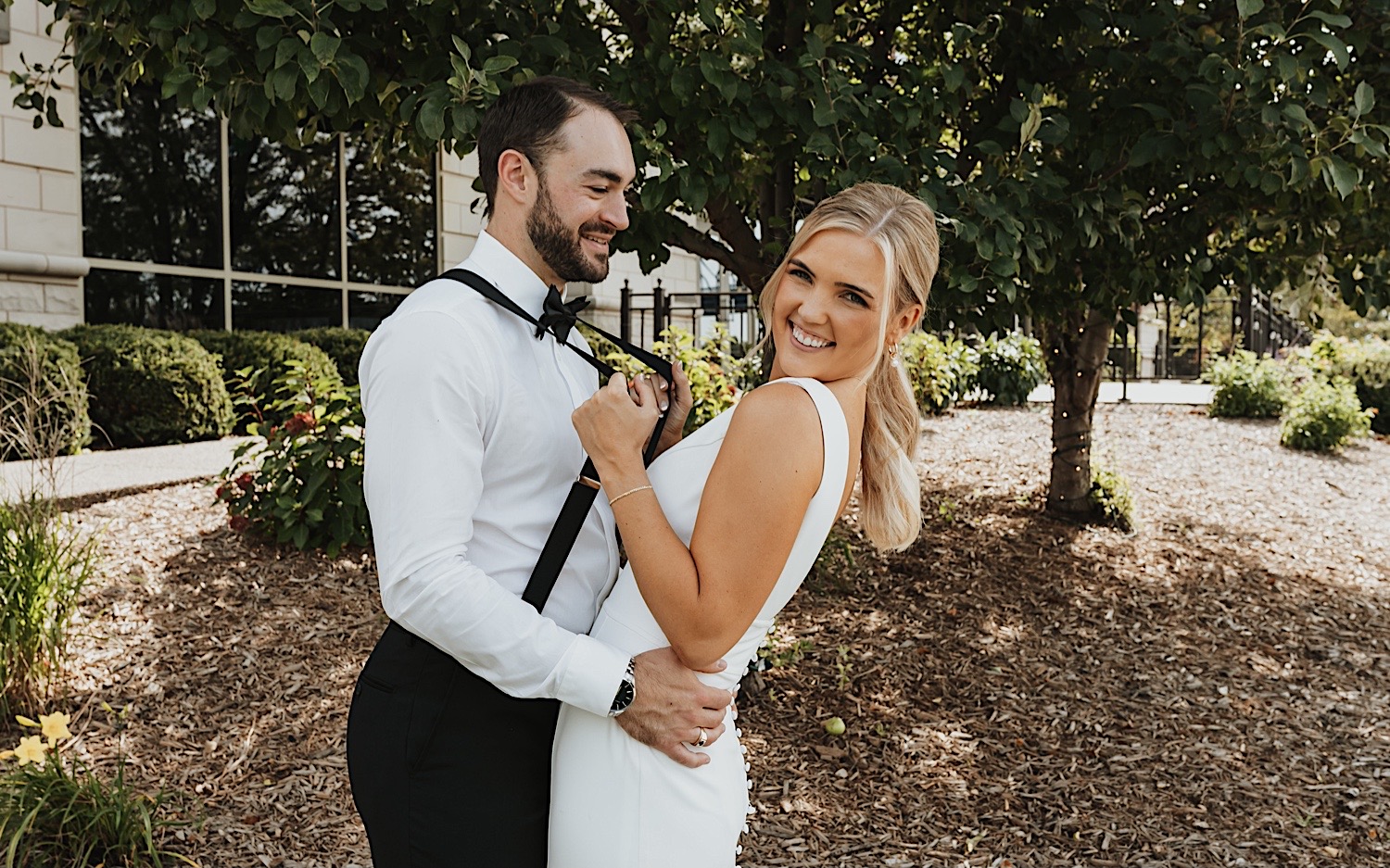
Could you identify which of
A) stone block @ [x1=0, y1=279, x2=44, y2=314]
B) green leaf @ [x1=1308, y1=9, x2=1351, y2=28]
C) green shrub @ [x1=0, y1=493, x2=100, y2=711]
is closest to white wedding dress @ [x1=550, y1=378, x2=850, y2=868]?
green leaf @ [x1=1308, y1=9, x2=1351, y2=28]

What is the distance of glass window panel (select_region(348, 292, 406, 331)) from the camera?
12969mm

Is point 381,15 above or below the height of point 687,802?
above

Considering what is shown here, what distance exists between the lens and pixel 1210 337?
91.3ft

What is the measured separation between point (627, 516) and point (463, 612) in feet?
0.96

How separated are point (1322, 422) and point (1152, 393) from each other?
5.09 meters

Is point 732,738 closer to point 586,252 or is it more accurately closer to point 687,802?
point 687,802

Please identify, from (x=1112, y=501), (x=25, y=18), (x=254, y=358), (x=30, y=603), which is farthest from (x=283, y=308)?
(x=1112, y=501)

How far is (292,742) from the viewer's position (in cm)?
419

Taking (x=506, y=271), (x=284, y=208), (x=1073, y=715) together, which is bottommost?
(x=1073, y=715)

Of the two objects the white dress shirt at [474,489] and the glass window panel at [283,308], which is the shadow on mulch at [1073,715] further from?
the glass window panel at [283,308]

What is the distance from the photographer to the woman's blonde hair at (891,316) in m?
1.89

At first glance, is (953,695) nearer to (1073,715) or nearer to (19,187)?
(1073,715)

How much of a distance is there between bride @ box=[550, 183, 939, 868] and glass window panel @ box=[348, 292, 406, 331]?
38.6 feet

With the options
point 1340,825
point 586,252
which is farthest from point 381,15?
point 1340,825
